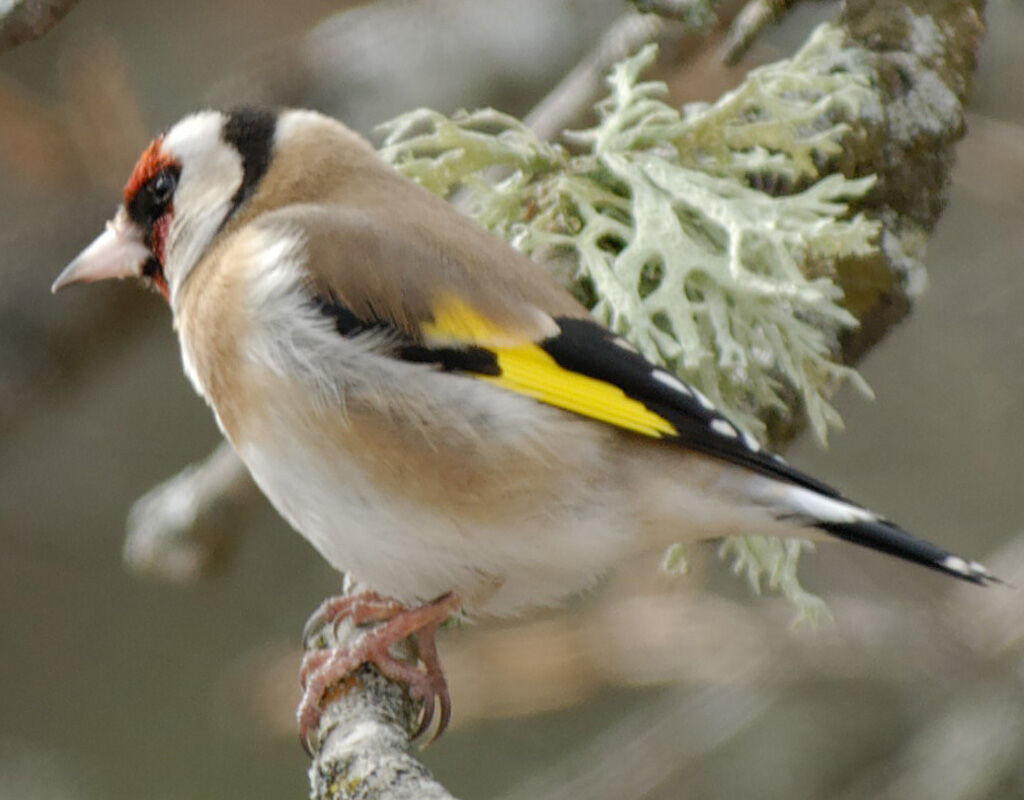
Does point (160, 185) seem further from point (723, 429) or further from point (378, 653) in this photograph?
point (723, 429)

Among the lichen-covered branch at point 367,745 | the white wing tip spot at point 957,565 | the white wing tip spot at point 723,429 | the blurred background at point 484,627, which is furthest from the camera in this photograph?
the blurred background at point 484,627

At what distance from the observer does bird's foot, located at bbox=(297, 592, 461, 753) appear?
99.7 inches

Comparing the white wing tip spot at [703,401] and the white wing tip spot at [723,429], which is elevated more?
the white wing tip spot at [703,401]

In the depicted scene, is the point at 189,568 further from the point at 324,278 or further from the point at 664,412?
the point at 664,412

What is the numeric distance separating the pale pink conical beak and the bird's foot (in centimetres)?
81


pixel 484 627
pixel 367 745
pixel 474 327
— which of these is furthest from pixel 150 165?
pixel 484 627

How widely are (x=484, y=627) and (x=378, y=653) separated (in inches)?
86.0

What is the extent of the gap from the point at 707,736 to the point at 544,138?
1.60 m

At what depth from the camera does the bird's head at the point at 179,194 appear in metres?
3.05

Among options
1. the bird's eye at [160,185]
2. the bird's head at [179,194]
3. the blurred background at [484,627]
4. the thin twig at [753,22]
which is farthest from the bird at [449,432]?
the blurred background at [484,627]

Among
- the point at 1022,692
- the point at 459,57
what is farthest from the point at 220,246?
the point at 1022,692

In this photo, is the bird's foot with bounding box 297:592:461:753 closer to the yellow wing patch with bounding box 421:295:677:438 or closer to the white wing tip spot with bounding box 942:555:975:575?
the yellow wing patch with bounding box 421:295:677:438

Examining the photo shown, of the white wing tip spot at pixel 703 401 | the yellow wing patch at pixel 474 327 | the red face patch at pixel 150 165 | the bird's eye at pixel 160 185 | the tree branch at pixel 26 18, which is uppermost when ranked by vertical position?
the tree branch at pixel 26 18

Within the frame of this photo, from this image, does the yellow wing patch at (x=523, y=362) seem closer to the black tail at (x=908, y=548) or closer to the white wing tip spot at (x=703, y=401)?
the white wing tip spot at (x=703, y=401)
